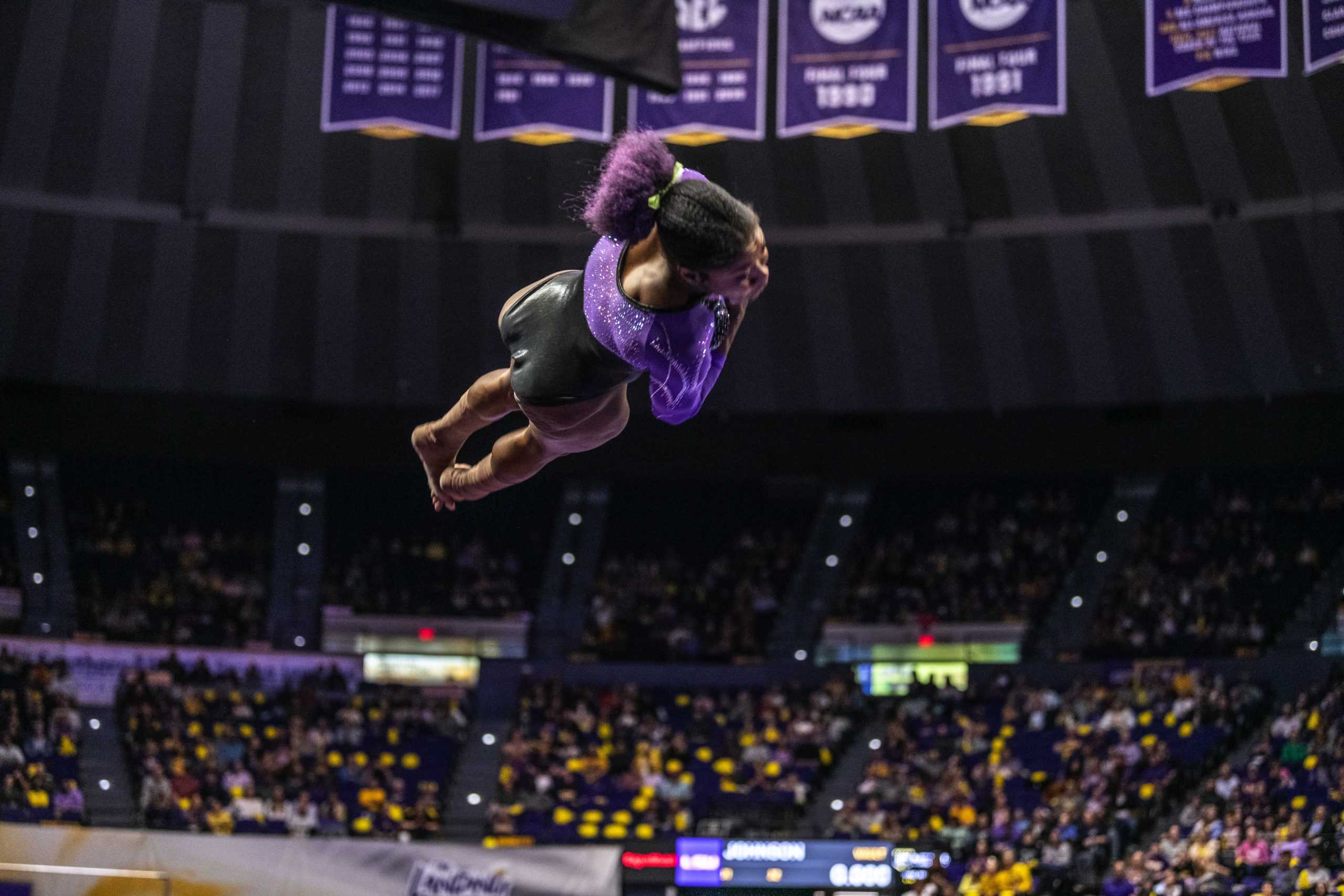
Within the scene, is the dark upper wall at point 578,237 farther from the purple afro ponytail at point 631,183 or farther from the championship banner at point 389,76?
the purple afro ponytail at point 631,183

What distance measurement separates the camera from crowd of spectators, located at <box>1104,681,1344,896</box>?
53.3 feet

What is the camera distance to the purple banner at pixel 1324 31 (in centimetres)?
1495

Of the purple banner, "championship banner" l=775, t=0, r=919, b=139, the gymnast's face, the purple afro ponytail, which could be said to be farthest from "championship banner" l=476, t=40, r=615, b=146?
the gymnast's face

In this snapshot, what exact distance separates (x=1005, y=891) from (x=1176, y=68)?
30.6ft

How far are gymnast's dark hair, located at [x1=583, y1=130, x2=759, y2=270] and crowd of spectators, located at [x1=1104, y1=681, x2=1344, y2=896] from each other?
44.7ft

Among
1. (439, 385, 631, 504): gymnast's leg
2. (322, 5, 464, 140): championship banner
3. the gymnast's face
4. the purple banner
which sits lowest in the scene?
(439, 385, 631, 504): gymnast's leg

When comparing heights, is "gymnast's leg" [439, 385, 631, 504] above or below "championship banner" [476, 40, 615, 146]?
below

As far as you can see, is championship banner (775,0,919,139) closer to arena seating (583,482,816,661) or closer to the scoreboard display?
the scoreboard display

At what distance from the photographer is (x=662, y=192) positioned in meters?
4.63

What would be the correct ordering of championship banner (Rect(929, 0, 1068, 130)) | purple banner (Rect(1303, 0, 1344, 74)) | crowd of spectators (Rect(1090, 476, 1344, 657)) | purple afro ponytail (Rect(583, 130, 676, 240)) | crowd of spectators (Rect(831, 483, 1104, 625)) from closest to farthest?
purple afro ponytail (Rect(583, 130, 676, 240)), purple banner (Rect(1303, 0, 1344, 74)), championship banner (Rect(929, 0, 1068, 130)), crowd of spectators (Rect(1090, 476, 1344, 657)), crowd of spectators (Rect(831, 483, 1104, 625))

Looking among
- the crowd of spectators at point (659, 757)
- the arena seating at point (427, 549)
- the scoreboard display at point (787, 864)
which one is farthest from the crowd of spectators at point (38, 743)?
the scoreboard display at point (787, 864)

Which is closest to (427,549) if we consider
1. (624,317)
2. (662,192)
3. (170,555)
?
(170,555)

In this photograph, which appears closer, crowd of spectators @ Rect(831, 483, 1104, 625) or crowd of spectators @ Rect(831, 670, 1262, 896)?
crowd of spectators @ Rect(831, 670, 1262, 896)

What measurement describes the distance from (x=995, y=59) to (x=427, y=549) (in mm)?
14668
